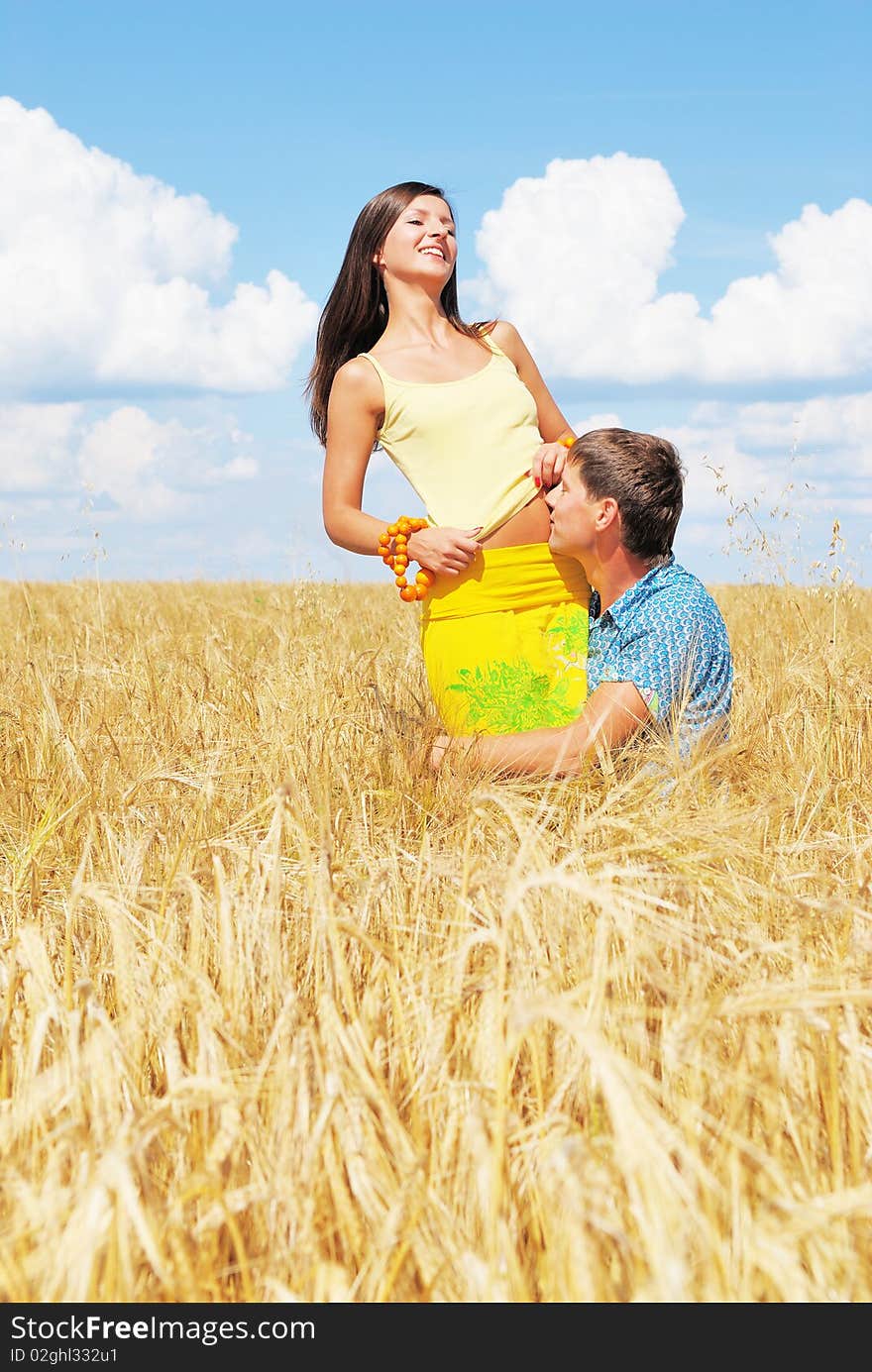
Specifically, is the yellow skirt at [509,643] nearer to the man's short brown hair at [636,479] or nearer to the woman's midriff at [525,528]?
the woman's midriff at [525,528]

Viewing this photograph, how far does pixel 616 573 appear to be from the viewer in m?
2.72

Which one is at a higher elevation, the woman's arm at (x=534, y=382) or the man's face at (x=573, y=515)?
the woman's arm at (x=534, y=382)

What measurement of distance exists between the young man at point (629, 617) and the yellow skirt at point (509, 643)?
69 mm

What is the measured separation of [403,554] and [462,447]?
0.99 ft

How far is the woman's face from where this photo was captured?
298 cm

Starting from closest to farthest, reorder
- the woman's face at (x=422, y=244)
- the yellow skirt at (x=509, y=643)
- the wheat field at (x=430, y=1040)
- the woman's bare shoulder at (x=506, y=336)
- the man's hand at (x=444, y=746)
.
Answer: the wheat field at (x=430, y=1040) < the man's hand at (x=444, y=746) < the yellow skirt at (x=509, y=643) < the woman's face at (x=422, y=244) < the woman's bare shoulder at (x=506, y=336)

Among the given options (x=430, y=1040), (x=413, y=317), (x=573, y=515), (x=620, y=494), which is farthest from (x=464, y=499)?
(x=430, y=1040)

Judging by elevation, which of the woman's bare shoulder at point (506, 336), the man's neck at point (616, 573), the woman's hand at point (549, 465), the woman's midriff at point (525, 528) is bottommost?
the man's neck at point (616, 573)

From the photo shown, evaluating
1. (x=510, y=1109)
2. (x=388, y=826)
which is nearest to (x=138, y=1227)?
(x=510, y=1109)

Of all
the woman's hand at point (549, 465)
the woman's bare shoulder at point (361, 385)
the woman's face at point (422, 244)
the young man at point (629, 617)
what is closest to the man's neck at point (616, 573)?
the young man at point (629, 617)

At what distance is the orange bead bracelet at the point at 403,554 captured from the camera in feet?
9.11

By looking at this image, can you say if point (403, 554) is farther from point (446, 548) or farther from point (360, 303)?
point (360, 303)

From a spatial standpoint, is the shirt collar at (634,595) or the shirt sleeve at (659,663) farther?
the shirt collar at (634,595)

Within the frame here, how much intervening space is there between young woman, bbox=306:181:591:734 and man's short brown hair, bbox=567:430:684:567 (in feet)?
0.47
